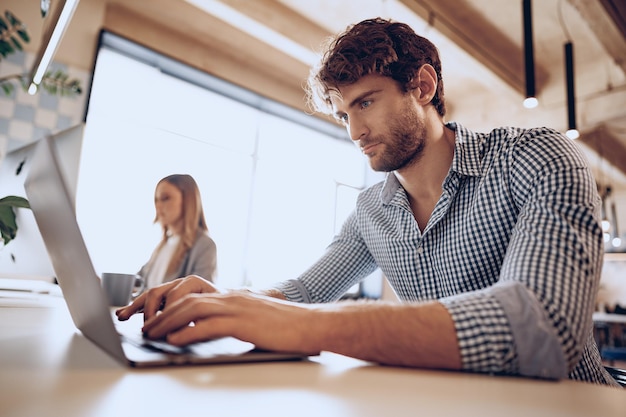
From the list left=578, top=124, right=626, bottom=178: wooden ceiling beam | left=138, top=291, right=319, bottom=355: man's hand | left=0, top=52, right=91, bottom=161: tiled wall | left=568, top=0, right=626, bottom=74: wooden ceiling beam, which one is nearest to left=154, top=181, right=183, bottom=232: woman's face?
left=0, top=52, right=91, bottom=161: tiled wall

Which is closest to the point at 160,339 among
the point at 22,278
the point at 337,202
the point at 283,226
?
the point at 22,278

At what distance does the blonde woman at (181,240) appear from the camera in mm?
2426

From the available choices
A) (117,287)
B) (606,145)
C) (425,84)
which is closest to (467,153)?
(425,84)

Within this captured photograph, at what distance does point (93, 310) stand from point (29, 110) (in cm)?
272

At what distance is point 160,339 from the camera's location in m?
0.54

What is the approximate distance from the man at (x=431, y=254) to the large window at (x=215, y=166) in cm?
189

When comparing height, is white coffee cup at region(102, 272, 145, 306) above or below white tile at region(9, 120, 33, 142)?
below

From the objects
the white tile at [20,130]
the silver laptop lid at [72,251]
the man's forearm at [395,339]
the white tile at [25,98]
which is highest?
the white tile at [25,98]

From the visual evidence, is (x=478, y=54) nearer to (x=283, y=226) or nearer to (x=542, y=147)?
(x=283, y=226)

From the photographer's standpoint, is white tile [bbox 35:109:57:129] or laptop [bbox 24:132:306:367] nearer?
laptop [bbox 24:132:306:367]

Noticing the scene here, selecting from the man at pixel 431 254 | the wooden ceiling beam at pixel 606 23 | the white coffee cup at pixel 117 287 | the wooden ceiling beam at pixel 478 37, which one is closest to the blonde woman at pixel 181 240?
the white coffee cup at pixel 117 287

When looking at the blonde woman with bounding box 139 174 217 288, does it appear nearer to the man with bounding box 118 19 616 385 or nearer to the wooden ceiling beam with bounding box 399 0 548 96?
the man with bounding box 118 19 616 385

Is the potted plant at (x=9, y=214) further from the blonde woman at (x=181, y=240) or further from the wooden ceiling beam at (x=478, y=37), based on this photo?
the wooden ceiling beam at (x=478, y=37)

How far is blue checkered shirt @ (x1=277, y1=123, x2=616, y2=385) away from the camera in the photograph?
0.51 meters
